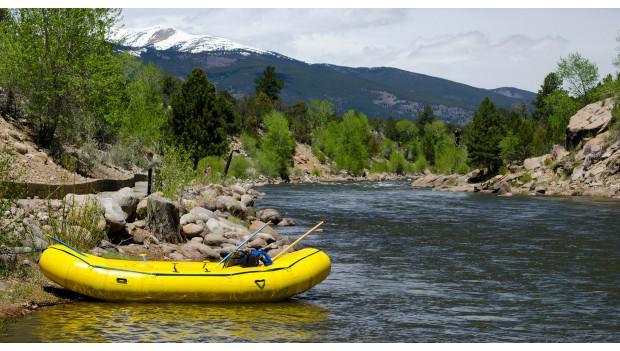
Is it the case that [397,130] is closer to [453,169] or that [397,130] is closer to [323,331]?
[453,169]

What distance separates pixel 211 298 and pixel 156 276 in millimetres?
1338

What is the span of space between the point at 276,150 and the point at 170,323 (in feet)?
262

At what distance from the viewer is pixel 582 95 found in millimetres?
90625

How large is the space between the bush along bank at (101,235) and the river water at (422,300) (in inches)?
43.2

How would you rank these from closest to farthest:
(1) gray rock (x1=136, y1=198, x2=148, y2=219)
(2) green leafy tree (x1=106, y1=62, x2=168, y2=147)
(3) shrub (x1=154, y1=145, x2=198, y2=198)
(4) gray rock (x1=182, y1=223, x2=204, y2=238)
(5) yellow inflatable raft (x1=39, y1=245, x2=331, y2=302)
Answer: (5) yellow inflatable raft (x1=39, y1=245, x2=331, y2=302) → (1) gray rock (x1=136, y1=198, x2=148, y2=219) → (4) gray rock (x1=182, y1=223, x2=204, y2=238) → (3) shrub (x1=154, y1=145, x2=198, y2=198) → (2) green leafy tree (x1=106, y1=62, x2=168, y2=147)

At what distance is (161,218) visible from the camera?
22.8 meters

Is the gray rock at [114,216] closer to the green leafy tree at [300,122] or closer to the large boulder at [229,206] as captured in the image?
the large boulder at [229,206]

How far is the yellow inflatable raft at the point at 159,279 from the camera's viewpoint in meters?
16.2

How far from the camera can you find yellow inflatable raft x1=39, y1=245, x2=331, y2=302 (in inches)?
636

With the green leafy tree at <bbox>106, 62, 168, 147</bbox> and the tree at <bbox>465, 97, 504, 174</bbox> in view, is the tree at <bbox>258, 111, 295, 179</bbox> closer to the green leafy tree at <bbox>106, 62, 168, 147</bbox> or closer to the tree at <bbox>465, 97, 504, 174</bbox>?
the green leafy tree at <bbox>106, 62, 168, 147</bbox>

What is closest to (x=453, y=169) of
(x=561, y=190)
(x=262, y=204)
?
(x=561, y=190)

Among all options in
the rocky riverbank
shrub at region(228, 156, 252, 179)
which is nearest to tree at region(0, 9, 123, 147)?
the rocky riverbank

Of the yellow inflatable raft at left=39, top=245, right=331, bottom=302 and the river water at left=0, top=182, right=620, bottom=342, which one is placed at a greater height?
the yellow inflatable raft at left=39, top=245, right=331, bottom=302

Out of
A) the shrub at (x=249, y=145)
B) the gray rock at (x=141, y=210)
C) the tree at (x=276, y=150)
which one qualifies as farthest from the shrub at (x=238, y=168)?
the gray rock at (x=141, y=210)
